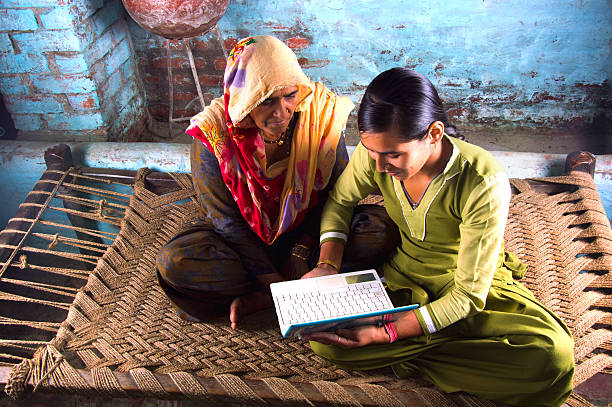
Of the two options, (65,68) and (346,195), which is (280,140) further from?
(65,68)

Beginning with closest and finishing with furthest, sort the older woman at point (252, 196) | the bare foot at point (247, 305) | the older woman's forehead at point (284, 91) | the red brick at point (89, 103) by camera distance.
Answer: the older woman's forehead at point (284, 91)
the older woman at point (252, 196)
the bare foot at point (247, 305)
the red brick at point (89, 103)

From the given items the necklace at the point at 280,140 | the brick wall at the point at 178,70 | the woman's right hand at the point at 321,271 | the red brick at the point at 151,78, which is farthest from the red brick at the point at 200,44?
the woman's right hand at the point at 321,271

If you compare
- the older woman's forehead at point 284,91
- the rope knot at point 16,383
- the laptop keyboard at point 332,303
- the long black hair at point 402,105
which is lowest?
the rope knot at point 16,383

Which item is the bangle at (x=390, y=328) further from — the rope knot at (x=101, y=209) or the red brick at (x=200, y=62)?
the red brick at (x=200, y=62)

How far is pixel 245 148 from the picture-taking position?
1.54m

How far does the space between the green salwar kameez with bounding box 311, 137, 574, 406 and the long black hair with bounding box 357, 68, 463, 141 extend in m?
0.17

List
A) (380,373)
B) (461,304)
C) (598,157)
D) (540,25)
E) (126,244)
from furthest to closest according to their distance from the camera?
(540,25)
(598,157)
(126,244)
(380,373)
(461,304)

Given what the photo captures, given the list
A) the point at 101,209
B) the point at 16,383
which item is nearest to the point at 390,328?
the point at 16,383

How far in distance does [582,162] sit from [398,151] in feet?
4.43

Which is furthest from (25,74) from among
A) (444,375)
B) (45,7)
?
(444,375)

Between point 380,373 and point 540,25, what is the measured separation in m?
2.17

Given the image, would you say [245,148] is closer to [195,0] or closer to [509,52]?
[195,0]

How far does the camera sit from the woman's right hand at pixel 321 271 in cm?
148

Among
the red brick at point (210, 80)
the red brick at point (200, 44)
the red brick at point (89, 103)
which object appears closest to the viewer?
the red brick at point (89, 103)
